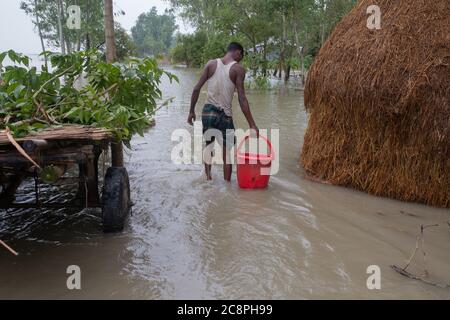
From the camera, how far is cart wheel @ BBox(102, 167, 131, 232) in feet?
11.9

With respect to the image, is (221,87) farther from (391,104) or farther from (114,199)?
(114,199)

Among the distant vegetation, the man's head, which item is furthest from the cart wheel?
the distant vegetation

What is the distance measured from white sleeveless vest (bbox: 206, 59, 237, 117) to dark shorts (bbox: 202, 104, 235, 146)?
6 centimetres

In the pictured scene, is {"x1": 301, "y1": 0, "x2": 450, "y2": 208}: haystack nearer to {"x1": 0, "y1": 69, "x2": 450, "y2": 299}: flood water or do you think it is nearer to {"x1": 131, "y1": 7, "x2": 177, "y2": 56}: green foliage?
{"x1": 0, "y1": 69, "x2": 450, "y2": 299}: flood water

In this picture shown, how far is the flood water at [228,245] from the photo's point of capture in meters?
3.06

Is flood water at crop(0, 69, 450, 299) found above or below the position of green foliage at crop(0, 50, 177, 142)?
below

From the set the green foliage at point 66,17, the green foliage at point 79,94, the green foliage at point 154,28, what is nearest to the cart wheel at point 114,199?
the green foliage at point 79,94

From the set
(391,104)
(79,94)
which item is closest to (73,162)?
(79,94)

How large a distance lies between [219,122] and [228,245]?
2.00m

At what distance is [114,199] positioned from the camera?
3635 mm
